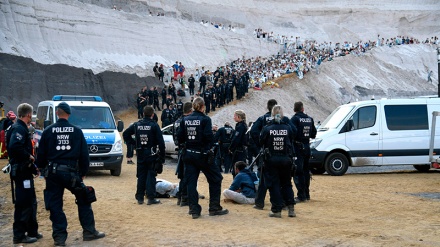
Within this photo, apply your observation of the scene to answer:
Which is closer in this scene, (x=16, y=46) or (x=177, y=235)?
(x=177, y=235)

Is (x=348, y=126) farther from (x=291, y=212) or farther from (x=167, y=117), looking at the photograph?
(x=167, y=117)

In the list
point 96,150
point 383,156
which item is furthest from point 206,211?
point 383,156

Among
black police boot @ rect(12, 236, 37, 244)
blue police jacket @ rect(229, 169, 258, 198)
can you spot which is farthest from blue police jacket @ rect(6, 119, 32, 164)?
blue police jacket @ rect(229, 169, 258, 198)

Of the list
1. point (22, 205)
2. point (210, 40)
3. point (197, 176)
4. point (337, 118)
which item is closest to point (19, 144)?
point (22, 205)

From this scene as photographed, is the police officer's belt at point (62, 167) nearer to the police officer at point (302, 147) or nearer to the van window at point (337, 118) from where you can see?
the police officer at point (302, 147)

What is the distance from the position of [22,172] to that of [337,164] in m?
11.6

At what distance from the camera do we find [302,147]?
11.8m

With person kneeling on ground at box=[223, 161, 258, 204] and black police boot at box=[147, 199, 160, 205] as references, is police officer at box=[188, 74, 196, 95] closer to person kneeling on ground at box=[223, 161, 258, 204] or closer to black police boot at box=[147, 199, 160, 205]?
person kneeling on ground at box=[223, 161, 258, 204]

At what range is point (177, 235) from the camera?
28.8ft

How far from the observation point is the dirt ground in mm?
8500

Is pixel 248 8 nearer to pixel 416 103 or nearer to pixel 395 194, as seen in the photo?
pixel 416 103

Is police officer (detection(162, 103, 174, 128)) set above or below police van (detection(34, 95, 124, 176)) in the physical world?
above

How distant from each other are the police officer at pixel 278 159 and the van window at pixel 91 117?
8.04 metres

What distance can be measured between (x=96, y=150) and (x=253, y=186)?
6.13m
